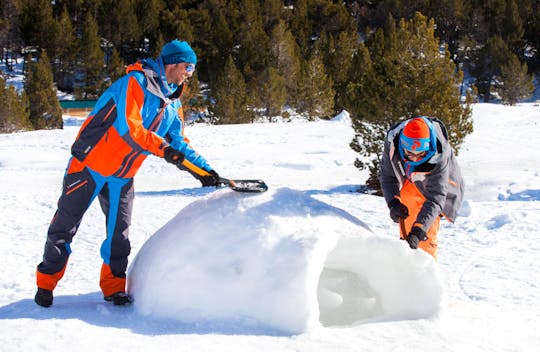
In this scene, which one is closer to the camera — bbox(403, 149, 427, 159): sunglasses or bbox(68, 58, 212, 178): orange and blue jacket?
bbox(68, 58, 212, 178): orange and blue jacket

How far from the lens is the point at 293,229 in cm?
306

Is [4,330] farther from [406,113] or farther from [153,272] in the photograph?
[406,113]

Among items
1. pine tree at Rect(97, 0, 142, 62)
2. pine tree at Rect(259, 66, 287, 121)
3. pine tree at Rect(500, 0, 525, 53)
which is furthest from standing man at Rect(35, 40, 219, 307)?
pine tree at Rect(500, 0, 525, 53)

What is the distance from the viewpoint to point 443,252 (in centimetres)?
585

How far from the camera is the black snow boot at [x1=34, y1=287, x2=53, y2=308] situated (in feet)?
→ 10.7

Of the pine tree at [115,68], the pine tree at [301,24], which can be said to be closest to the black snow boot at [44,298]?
the pine tree at [115,68]

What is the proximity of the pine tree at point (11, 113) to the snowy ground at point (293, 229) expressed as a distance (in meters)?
8.54

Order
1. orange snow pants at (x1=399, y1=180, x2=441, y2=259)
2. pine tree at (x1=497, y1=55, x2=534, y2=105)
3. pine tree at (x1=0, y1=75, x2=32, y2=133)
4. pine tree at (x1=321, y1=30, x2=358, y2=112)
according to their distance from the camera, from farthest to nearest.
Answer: pine tree at (x1=497, y1=55, x2=534, y2=105) < pine tree at (x1=321, y1=30, x2=358, y2=112) < pine tree at (x1=0, y1=75, x2=32, y2=133) < orange snow pants at (x1=399, y1=180, x2=441, y2=259)

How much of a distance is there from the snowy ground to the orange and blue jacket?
474 mm

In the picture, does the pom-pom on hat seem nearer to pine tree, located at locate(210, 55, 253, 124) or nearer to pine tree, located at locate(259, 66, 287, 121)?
pine tree, located at locate(210, 55, 253, 124)

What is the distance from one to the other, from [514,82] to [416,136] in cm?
3350

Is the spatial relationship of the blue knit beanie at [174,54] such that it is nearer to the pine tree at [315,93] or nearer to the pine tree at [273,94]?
the pine tree at [315,93]

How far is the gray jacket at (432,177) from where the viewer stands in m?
3.63

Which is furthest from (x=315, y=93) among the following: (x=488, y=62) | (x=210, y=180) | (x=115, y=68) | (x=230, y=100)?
(x=210, y=180)
